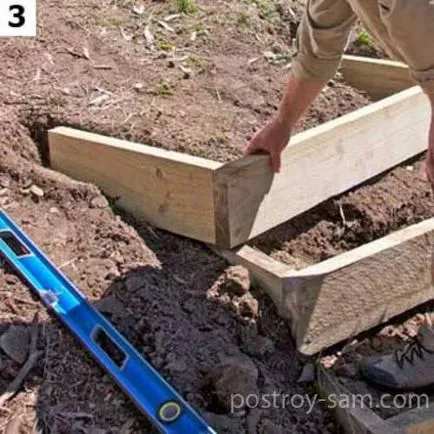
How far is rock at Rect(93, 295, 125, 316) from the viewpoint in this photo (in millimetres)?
3016

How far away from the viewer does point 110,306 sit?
9.95 feet

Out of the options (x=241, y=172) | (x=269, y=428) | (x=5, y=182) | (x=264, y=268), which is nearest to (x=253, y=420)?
(x=269, y=428)

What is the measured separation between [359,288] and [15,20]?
1.86 meters

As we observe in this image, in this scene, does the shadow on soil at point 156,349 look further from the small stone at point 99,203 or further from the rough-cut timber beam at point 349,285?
the small stone at point 99,203

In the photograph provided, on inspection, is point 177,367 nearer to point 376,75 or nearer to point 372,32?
point 372,32

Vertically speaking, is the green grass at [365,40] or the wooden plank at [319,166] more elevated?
the green grass at [365,40]

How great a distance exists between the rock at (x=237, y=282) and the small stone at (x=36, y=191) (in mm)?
696

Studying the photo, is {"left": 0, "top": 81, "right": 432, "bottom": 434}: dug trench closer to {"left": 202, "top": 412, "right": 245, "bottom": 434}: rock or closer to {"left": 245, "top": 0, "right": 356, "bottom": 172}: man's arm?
{"left": 202, "top": 412, "right": 245, "bottom": 434}: rock

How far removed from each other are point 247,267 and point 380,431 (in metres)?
0.71

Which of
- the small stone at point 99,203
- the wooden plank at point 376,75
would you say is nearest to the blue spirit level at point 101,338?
the small stone at point 99,203

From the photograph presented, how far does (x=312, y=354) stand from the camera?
308cm

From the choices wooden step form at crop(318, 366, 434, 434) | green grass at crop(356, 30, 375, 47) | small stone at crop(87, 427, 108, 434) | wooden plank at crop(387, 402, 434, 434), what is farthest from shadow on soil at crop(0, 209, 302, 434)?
green grass at crop(356, 30, 375, 47)

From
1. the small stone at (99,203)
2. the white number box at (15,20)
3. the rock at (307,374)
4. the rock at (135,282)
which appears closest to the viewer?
the rock at (307,374)

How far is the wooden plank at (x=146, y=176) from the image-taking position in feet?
10.8
